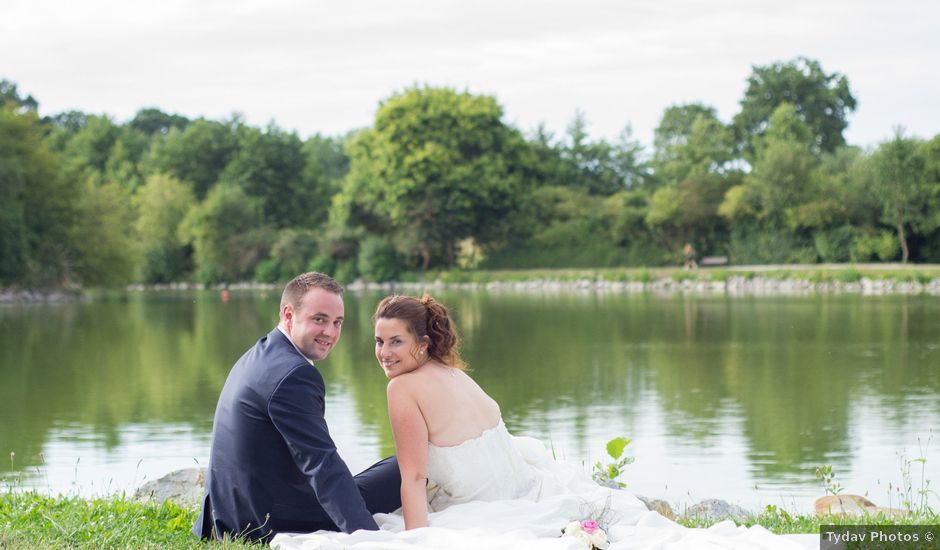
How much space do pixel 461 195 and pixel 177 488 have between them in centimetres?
4230

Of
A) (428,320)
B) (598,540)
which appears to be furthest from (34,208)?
(598,540)

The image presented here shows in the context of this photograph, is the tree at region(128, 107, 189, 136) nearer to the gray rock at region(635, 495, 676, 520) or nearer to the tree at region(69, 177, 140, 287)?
the tree at region(69, 177, 140, 287)

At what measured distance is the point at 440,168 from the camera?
1892 inches

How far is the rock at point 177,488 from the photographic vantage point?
5852 millimetres

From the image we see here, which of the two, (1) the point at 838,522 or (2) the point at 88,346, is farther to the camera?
(2) the point at 88,346

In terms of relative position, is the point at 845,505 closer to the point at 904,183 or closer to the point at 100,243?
the point at 904,183

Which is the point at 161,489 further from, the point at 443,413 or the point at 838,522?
the point at 838,522

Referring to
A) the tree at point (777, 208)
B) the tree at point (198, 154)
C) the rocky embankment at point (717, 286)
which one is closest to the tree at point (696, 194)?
the tree at point (777, 208)

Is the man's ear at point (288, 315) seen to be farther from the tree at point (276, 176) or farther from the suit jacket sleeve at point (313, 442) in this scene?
the tree at point (276, 176)

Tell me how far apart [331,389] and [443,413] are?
29.6ft

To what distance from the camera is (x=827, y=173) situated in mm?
43812

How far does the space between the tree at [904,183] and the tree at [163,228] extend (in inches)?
1272

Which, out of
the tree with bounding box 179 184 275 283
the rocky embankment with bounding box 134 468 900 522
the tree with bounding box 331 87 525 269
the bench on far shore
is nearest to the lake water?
the rocky embankment with bounding box 134 468 900 522

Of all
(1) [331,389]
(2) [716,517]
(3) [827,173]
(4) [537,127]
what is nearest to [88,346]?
(1) [331,389]
